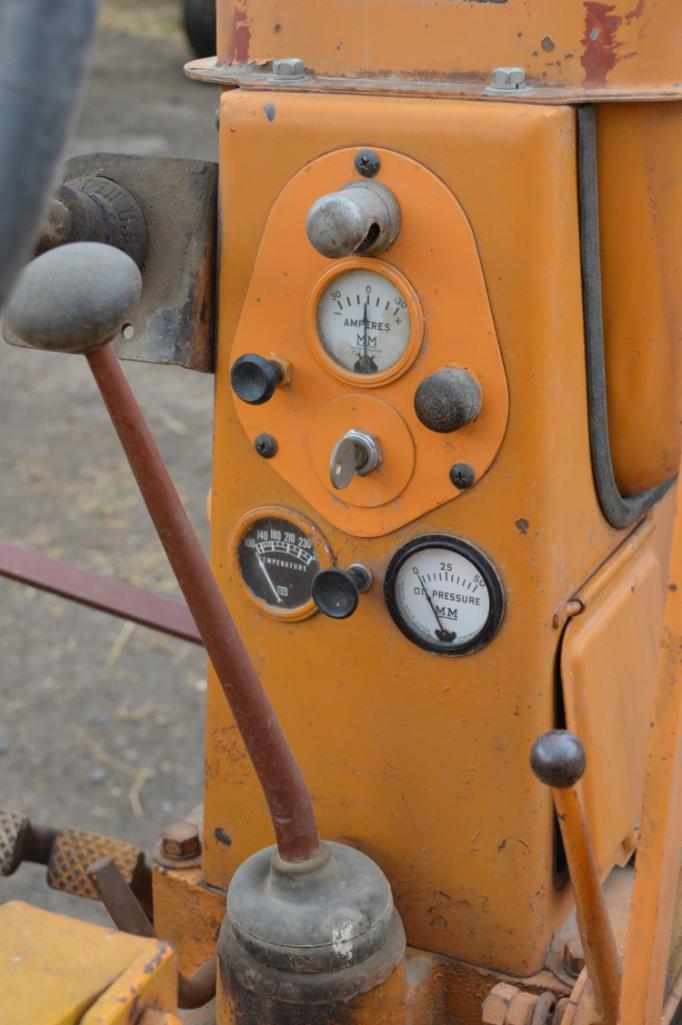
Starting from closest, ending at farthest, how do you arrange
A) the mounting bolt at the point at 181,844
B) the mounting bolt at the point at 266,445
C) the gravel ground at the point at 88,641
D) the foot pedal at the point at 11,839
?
the mounting bolt at the point at 266,445 < the mounting bolt at the point at 181,844 < the foot pedal at the point at 11,839 < the gravel ground at the point at 88,641

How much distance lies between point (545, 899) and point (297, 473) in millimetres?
488

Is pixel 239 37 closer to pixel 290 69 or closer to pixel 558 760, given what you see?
pixel 290 69

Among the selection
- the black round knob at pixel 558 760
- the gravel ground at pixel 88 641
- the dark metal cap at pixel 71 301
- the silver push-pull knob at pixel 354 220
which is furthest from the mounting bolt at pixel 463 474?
the gravel ground at pixel 88 641

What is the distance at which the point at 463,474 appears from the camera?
1223mm

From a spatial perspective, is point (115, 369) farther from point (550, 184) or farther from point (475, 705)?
point (475, 705)

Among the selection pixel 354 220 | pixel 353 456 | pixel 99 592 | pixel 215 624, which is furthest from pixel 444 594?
pixel 99 592

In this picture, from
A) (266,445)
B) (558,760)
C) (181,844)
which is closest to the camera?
(558,760)

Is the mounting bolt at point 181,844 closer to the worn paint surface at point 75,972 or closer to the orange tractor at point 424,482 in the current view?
the orange tractor at point 424,482

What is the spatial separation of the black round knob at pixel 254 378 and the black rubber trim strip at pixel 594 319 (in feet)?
0.96

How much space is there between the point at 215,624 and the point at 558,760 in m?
0.31

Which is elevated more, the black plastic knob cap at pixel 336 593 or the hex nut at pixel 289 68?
the hex nut at pixel 289 68

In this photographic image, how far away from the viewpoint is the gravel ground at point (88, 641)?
2637 millimetres

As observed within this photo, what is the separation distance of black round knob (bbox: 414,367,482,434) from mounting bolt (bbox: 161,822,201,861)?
2.07 feet

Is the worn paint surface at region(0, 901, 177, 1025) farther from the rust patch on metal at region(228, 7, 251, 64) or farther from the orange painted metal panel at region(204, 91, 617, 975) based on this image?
the rust patch on metal at region(228, 7, 251, 64)
